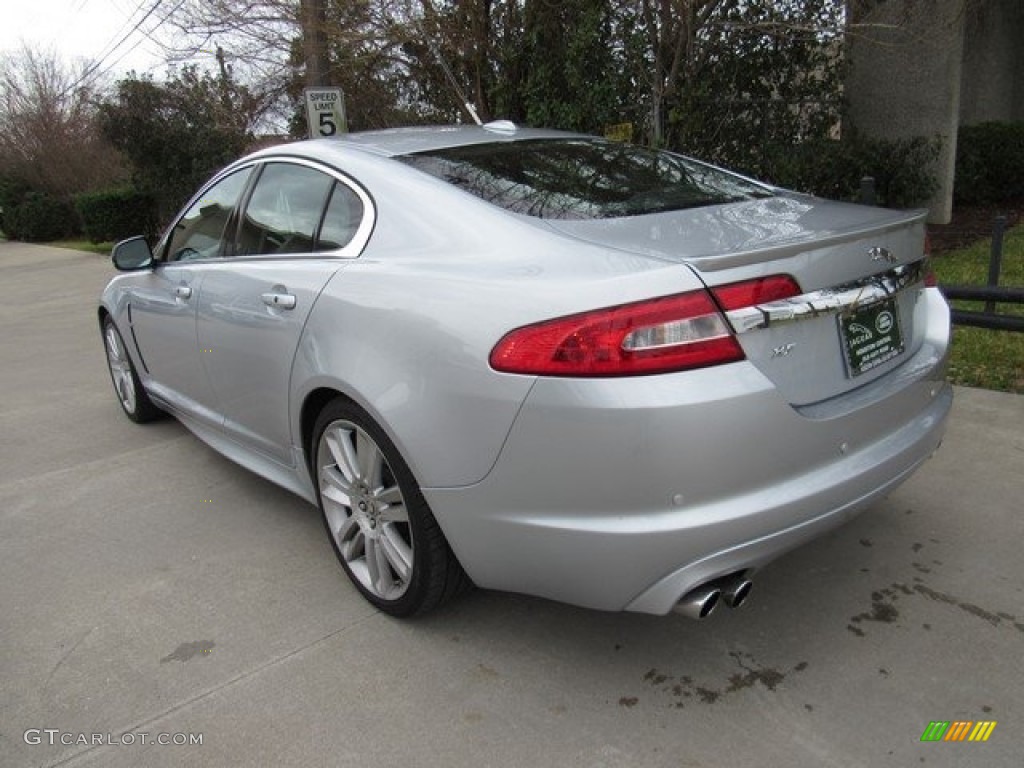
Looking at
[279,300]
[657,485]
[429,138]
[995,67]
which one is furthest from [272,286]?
[995,67]

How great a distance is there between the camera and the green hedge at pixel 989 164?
40.6 ft

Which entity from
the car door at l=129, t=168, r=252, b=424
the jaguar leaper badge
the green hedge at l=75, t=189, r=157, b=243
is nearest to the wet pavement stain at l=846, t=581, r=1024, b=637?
the jaguar leaper badge

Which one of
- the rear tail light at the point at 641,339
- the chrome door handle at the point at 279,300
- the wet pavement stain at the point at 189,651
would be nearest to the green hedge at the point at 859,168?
the chrome door handle at the point at 279,300

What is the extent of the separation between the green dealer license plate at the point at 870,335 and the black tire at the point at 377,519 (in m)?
1.31

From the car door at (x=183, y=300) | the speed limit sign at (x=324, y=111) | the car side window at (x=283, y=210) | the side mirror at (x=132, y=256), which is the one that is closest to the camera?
the car side window at (x=283, y=210)

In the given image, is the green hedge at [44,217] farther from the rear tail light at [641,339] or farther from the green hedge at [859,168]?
the rear tail light at [641,339]

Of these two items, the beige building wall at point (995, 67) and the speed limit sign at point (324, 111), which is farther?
the beige building wall at point (995, 67)

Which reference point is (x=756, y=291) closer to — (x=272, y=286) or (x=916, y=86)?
(x=272, y=286)

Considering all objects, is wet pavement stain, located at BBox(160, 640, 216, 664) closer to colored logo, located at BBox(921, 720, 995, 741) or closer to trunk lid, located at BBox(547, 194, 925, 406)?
trunk lid, located at BBox(547, 194, 925, 406)

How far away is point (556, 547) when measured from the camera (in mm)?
2260

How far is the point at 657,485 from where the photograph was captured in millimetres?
2107

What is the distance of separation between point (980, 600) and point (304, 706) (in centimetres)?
218

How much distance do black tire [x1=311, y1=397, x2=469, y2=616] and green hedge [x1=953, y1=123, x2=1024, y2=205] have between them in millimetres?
12088

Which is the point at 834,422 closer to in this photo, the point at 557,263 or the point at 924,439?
the point at 924,439
